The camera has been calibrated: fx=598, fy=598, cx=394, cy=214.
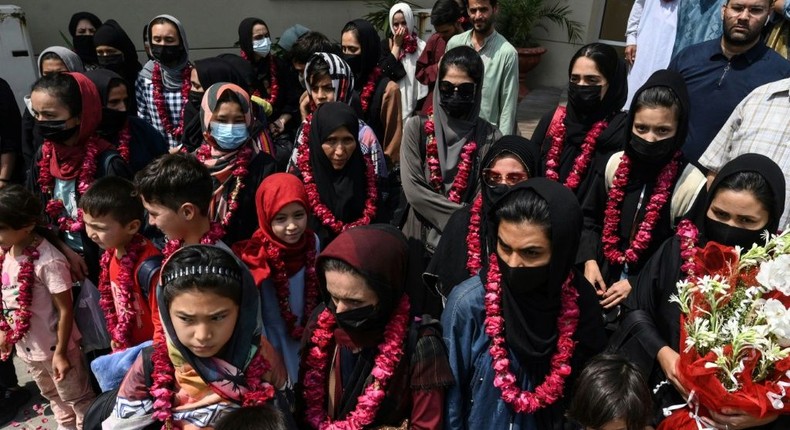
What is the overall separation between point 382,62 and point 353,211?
2817 millimetres

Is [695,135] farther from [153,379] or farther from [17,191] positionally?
[17,191]

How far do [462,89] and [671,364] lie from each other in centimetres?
212

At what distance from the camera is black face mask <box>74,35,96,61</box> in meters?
6.09

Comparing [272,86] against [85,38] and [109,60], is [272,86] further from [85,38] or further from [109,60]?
[85,38]

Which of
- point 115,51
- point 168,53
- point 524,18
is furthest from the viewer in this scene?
point 524,18

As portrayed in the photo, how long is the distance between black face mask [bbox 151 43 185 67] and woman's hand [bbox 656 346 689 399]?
4.45 metres

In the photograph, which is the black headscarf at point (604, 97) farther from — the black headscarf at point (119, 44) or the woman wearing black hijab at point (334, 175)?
the black headscarf at point (119, 44)

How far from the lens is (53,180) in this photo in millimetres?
3795

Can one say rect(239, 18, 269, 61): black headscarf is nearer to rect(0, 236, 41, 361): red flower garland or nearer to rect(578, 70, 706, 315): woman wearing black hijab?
rect(0, 236, 41, 361): red flower garland

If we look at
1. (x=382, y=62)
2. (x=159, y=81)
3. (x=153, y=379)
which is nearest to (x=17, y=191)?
Result: (x=153, y=379)

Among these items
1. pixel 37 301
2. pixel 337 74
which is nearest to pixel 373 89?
pixel 337 74

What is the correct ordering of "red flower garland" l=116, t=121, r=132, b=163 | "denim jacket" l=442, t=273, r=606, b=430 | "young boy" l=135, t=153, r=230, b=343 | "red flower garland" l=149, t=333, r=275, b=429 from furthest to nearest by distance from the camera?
1. "red flower garland" l=116, t=121, r=132, b=163
2. "young boy" l=135, t=153, r=230, b=343
3. "denim jacket" l=442, t=273, r=606, b=430
4. "red flower garland" l=149, t=333, r=275, b=429

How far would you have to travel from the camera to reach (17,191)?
311 centimetres

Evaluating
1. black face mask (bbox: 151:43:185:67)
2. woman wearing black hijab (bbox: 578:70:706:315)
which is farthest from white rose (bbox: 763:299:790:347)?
black face mask (bbox: 151:43:185:67)
